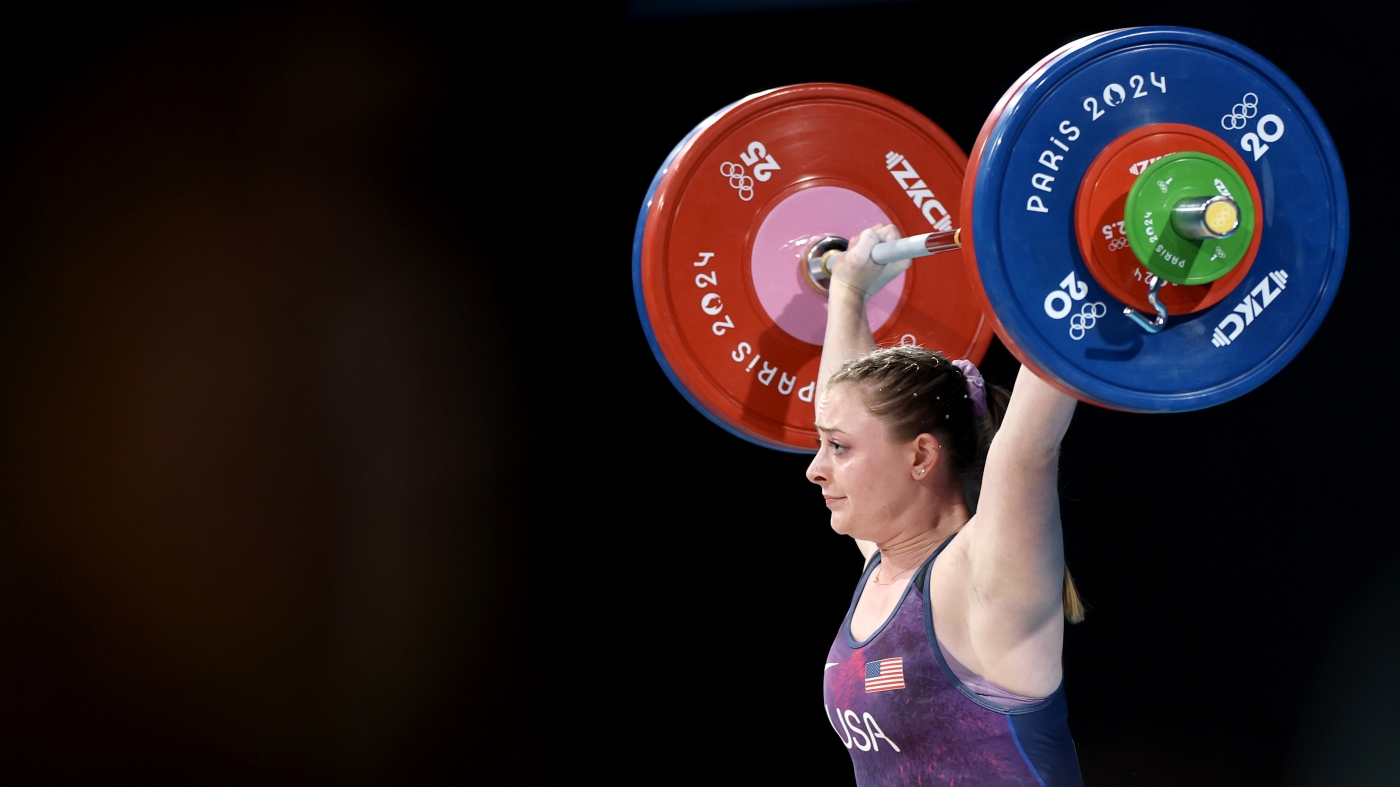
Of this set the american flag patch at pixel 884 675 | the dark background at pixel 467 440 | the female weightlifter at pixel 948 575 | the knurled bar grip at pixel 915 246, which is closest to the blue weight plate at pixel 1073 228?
the female weightlifter at pixel 948 575

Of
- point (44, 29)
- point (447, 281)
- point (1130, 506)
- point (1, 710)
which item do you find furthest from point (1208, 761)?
point (44, 29)

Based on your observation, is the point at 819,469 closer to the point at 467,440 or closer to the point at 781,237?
the point at 781,237

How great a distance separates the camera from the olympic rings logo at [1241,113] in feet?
5.30

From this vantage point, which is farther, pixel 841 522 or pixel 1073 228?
pixel 841 522

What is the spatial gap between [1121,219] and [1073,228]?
7 centimetres

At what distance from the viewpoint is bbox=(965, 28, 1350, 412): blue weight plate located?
1541 mm

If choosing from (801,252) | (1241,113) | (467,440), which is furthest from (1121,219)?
(467,440)

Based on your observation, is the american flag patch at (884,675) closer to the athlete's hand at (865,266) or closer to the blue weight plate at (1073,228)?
the blue weight plate at (1073,228)

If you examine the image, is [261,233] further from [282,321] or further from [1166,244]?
[1166,244]

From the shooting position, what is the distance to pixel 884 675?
1.84 meters

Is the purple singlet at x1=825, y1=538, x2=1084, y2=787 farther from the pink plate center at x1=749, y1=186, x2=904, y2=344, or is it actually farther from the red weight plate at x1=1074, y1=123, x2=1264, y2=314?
the pink plate center at x1=749, y1=186, x2=904, y2=344

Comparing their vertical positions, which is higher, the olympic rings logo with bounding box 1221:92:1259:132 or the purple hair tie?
the olympic rings logo with bounding box 1221:92:1259:132

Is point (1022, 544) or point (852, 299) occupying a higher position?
point (852, 299)

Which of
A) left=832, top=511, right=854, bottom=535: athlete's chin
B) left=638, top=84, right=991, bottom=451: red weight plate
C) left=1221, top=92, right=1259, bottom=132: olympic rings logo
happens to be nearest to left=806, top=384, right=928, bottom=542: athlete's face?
left=832, top=511, right=854, bottom=535: athlete's chin
